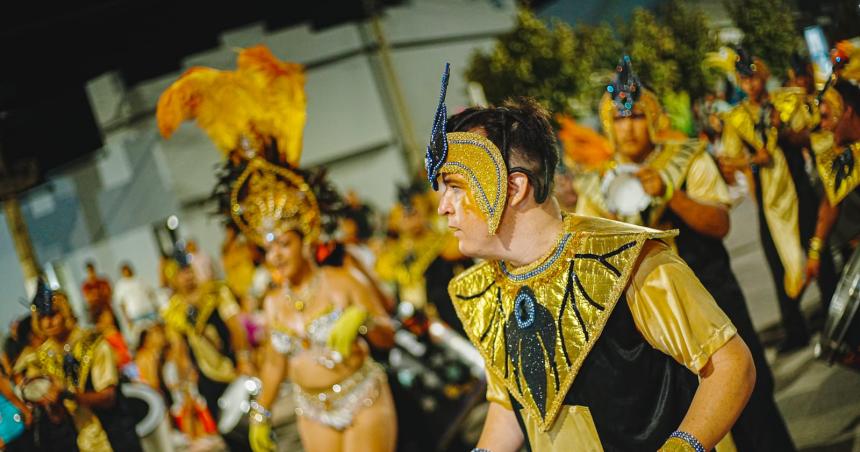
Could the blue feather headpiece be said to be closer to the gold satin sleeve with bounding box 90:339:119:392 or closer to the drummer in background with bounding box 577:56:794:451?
the drummer in background with bounding box 577:56:794:451

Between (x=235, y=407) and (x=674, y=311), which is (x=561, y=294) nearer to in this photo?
(x=674, y=311)

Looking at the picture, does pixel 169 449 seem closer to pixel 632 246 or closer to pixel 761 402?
pixel 761 402

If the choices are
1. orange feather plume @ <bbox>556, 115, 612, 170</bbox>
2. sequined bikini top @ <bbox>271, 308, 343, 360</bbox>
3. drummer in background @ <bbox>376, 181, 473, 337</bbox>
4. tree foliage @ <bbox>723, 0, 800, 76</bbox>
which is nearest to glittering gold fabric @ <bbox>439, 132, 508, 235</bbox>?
sequined bikini top @ <bbox>271, 308, 343, 360</bbox>

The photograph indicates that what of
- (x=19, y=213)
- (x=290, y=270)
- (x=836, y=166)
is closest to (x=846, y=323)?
(x=836, y=166)

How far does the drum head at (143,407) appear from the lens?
4.93 metres

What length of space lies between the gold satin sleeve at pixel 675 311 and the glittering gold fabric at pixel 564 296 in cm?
5

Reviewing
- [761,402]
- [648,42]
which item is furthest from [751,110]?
[761,402]

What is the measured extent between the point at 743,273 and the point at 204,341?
5.60 m

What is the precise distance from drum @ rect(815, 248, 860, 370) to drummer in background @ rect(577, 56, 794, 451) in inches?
12.7

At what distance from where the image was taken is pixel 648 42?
4.66 m

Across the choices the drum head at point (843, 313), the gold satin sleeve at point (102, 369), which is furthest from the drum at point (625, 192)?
the gold satin sleeve at point (102, 369)

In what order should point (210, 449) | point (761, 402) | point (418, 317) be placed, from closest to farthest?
point (761, 402) < point (418, 317) < point (210, 449)

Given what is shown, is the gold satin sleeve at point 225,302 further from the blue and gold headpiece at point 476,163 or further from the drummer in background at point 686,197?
the blue and gold headpiece at point 476,163

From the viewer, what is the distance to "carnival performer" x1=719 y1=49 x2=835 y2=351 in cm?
416
